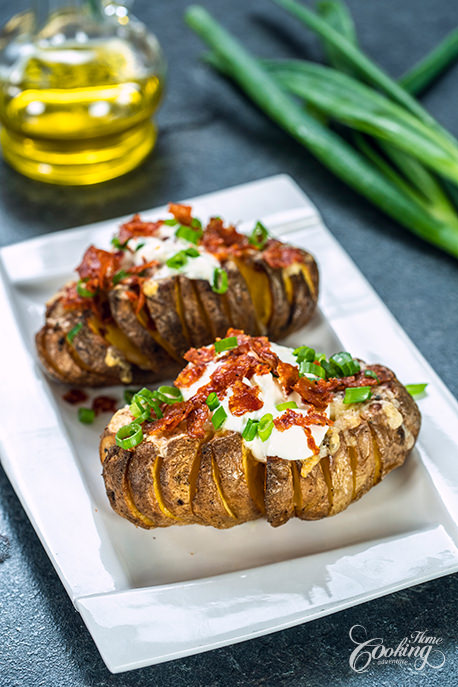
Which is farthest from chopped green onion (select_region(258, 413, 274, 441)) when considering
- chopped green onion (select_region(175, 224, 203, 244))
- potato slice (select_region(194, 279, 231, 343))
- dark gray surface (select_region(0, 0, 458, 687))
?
chopped green onion (select_region(175, 224, 203, 244))

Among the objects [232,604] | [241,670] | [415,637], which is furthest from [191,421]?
[415,637]

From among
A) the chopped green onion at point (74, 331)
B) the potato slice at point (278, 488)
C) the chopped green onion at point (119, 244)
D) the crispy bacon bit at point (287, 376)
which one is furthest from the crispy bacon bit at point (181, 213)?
the potato slice at point (278, 488)

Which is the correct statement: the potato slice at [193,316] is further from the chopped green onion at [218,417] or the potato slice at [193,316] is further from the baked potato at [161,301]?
the chopped green onion at [218,417]

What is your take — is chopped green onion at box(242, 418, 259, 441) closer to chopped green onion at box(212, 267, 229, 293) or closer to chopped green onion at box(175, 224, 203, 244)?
chopped green onion at box(212, 267, 229, 293)

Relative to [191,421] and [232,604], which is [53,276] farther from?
[232,604]

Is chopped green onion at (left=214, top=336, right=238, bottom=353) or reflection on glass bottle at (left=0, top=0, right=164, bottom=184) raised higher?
chopped green onion at (left=214, top=336, right=238, bottom=353)

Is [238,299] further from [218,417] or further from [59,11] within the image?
[59,11]
